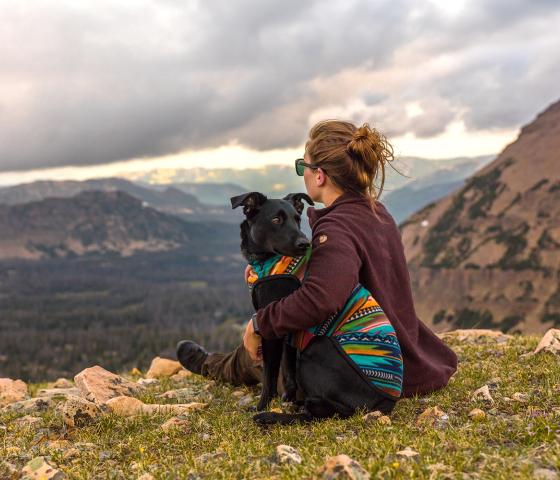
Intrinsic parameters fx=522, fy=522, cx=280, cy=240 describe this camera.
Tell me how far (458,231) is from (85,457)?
155593mm

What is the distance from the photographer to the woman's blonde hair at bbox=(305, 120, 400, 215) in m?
6.71

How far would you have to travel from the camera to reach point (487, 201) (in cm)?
15438

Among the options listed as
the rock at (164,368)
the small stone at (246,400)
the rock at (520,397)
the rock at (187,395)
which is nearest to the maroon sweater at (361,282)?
the rock at (520,397)

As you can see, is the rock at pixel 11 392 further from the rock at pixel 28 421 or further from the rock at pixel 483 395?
the rock at pixel 483 395

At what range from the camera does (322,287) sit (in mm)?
6059

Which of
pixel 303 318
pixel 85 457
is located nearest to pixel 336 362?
pixel 303 318

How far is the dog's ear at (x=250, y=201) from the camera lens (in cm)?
696

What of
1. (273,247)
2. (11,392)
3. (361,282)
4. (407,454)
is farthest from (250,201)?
(11,392)

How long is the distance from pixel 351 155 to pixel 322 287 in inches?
73.6

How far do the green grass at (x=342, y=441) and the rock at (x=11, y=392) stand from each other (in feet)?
7.46

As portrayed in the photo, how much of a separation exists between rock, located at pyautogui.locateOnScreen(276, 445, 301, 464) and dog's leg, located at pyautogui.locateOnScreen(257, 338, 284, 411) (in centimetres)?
192

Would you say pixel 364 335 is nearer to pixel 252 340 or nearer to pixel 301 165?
pixel 252 340

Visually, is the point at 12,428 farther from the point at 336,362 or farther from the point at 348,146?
the point at 348,146

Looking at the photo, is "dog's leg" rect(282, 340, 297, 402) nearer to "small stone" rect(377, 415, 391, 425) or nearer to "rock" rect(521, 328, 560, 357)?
"small stone" rect(377, 415, 391, 425)
